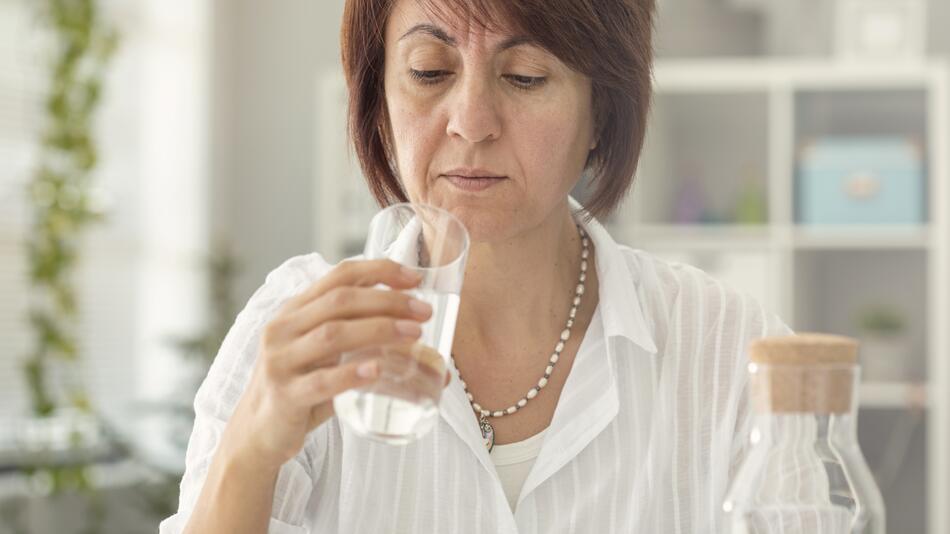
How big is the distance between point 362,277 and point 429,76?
0.44 m

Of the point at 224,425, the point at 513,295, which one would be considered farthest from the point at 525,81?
the point at 224,425

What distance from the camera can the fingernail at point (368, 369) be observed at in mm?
836

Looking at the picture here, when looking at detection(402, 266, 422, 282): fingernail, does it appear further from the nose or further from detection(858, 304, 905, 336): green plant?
detection(858, 304, 905, 336): green plant

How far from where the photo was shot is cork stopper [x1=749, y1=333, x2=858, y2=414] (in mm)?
725

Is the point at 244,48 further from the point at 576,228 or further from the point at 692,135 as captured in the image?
the point at 576,228

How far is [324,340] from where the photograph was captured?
87cm

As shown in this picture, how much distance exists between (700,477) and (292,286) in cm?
53

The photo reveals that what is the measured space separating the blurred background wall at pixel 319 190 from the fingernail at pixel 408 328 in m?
3.33

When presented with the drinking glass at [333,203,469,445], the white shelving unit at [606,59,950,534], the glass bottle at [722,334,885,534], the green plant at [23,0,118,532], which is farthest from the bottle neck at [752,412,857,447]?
the white shelving unit at [606,59,950,534]

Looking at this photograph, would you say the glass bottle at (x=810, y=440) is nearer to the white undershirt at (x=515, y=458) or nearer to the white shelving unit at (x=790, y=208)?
the white undershirt at (x=515, y=458)

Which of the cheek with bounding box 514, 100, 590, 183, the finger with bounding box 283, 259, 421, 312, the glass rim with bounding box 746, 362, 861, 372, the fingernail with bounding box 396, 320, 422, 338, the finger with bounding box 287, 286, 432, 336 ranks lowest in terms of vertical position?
the glass rim with bounding box 746, 362, 861, 372

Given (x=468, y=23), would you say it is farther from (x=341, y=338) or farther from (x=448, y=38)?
(x=341, y=338)

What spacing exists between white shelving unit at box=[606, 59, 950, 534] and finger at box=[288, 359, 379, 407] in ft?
11.4

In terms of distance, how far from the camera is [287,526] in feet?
4.17
